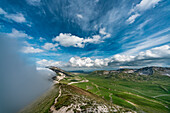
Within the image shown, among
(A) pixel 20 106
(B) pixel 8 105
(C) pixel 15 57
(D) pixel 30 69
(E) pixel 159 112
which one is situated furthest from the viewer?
(D) pixel 30 69

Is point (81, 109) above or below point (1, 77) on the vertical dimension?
below

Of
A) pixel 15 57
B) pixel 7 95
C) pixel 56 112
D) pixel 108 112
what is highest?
pixel 15 57

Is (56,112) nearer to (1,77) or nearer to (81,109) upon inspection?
(81,109)

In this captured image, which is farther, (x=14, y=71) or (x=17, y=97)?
(x=14, y=71)

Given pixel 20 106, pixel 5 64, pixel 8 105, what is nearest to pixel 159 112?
pixel 20 106

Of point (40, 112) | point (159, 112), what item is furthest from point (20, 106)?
point (159, 112)

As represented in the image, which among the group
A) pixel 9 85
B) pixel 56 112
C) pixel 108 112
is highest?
pixel 9 85

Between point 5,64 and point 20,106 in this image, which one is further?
point 5,64

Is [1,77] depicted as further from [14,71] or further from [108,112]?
[108,112]

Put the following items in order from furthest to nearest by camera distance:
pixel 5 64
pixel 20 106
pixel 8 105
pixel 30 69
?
pixel 30 69 < pixel 5 64 < pixel 20 106 < pixel 8 105
